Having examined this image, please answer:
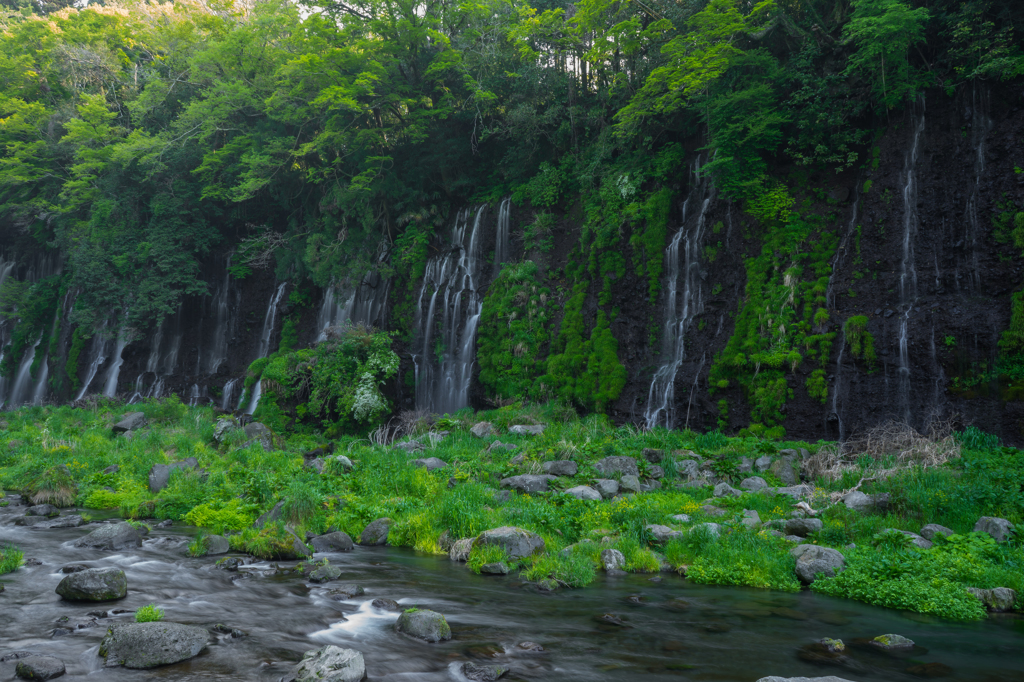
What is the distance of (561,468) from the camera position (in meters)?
12.3

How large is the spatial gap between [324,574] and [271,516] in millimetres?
2876

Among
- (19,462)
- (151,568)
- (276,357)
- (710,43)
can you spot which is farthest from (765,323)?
(19,462)

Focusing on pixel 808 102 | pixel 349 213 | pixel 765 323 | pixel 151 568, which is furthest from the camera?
pixel 349 213

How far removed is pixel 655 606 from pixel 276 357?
19123mm

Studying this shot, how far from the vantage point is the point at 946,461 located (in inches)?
412

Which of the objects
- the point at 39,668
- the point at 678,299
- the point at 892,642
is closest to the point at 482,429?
the point at 678,299

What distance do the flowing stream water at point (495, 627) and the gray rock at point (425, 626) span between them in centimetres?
10

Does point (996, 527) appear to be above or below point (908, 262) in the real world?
below

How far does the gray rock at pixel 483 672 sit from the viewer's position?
15.4ft

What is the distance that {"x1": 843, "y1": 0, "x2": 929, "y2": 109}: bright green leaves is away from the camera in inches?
565

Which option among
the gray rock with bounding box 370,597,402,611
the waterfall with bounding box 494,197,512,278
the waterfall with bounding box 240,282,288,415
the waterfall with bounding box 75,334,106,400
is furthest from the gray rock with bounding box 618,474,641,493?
the waterfall with bounding box 75,334,106,400

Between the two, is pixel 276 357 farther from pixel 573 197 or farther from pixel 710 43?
pixel 710 43

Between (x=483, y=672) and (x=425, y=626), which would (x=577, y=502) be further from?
(x=483, y=672)

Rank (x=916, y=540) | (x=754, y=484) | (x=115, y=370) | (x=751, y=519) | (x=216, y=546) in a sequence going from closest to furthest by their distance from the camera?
(x=916, y=540) < (x=216, y=546) < (x=751, y=519) < (x=754, y=484) < (x=115, y=370)
